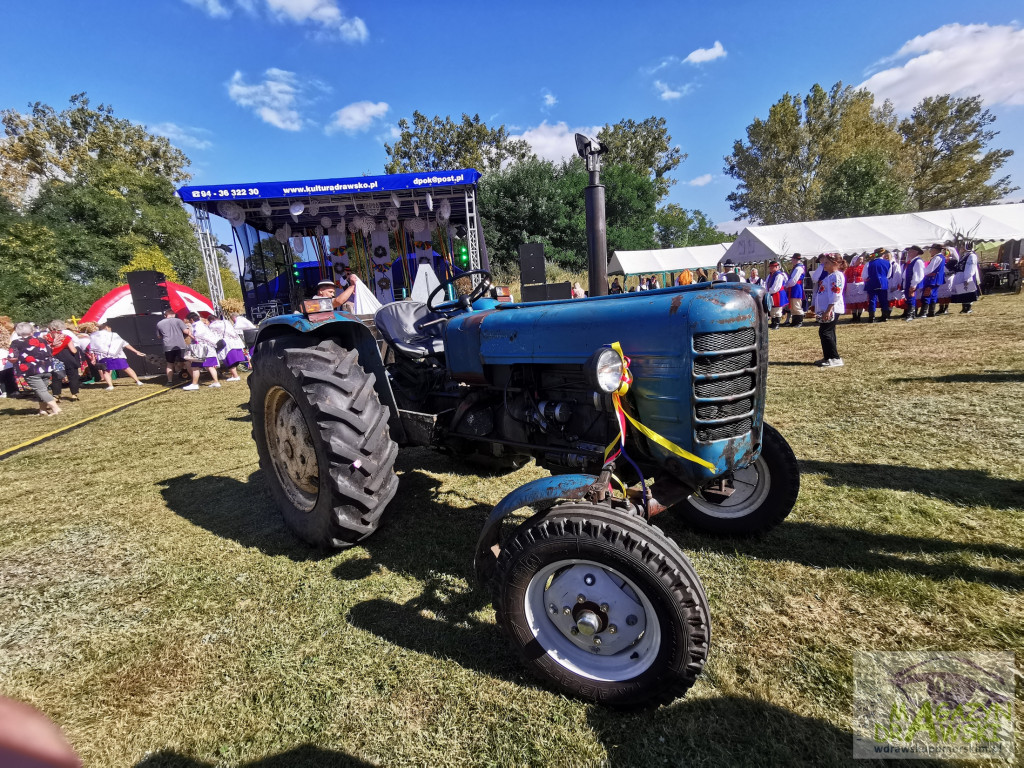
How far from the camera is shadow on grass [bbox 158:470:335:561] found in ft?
9.73

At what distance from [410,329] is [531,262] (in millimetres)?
6740

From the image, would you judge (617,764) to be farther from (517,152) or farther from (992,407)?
(517,152)

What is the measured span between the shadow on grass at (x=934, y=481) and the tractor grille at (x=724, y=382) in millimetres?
1763

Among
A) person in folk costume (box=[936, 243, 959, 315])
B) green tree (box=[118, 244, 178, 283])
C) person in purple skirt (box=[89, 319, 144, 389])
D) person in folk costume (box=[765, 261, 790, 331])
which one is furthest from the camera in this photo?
green tree (box=[118, 244, 178, 283])

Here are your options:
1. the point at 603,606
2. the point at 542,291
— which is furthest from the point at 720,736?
the point at 542,291

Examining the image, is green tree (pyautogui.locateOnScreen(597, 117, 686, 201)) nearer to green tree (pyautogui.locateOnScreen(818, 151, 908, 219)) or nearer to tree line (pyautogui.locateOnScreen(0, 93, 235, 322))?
green tree (pyautogui.locateOnScreen(818, 151, 908, 219))

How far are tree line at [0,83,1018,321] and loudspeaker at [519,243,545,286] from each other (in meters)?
13.8

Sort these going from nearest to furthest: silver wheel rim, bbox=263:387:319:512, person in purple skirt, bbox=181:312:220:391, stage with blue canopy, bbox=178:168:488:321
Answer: silver wheel rim, bbox=263:387:319:512, person in purple skirt, bbox=181:312:220:391, stage with blue canopy, bbox=178:168:488:321

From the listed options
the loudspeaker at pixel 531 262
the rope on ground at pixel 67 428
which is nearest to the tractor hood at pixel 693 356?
the rope on ground at pixel 67 428

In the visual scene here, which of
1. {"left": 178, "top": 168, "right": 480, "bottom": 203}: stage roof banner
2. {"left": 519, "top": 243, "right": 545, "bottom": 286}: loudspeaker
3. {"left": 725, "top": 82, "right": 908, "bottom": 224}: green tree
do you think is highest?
{"left": 725, "top": 82, "right": 908, "bottom": 224}: green tree

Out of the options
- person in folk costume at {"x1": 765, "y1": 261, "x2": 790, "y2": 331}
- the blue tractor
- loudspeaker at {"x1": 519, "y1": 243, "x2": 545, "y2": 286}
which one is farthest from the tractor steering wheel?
person in folk costume at {"x1": 765, "y1": 261, "x2": 790, "y2": 331}

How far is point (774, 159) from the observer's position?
36969mm

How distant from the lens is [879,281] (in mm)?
10867

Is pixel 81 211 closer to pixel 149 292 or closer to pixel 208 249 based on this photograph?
pixel 149 292
